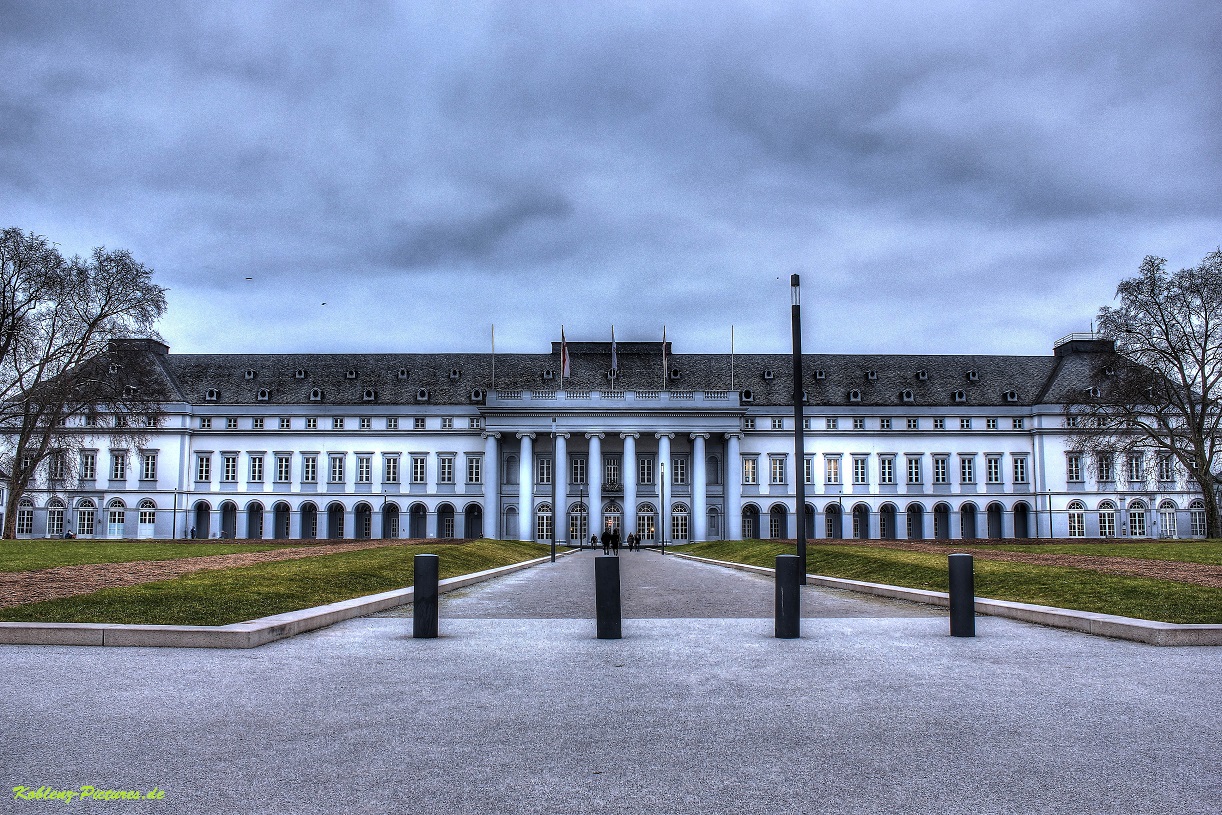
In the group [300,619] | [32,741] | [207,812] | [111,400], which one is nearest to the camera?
[207,812]

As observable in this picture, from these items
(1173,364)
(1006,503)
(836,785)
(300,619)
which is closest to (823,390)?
(1006,503)

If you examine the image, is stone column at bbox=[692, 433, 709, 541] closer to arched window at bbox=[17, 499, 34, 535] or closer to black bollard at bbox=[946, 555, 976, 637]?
arched window at bbox=[17, 499, 34, 535]

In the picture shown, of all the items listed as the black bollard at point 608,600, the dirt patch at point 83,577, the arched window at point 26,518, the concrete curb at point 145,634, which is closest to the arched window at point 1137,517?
the dirt patch at point 83,577

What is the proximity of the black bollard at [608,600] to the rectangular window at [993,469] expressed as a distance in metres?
77.3

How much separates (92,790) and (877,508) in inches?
3166


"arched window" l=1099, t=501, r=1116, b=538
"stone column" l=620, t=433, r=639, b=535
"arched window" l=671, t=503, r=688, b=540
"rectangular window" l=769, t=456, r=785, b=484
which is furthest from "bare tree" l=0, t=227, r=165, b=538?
"arched window" l=1099, t=501, r=1116, b=538

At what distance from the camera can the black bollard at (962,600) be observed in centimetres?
1116

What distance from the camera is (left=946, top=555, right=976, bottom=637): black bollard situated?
11.2 m

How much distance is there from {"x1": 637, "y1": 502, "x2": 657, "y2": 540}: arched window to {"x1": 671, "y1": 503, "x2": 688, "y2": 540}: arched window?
5.35ft

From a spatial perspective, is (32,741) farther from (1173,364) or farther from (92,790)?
(1173,364)

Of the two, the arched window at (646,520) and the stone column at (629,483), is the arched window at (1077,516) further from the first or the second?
the stone column at (629,483)

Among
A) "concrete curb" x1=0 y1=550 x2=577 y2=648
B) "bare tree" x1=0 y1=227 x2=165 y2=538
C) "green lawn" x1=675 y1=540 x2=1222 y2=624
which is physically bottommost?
"green lawn" x1=675 y1=540 x2=1222 y2=624

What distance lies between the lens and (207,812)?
453cm

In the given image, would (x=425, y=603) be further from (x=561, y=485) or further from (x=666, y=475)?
(x=666, y=475)
